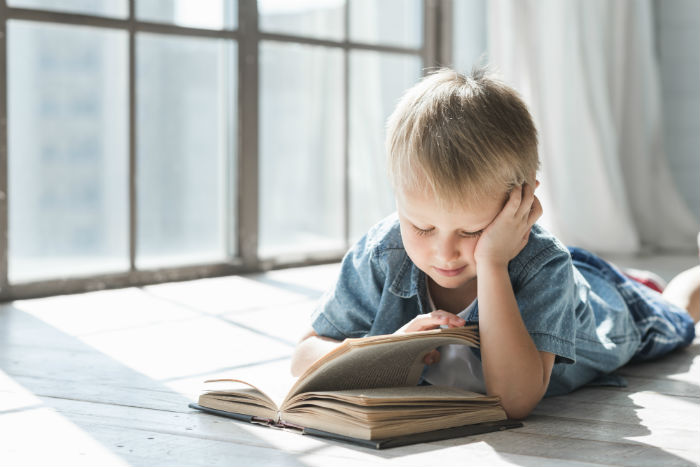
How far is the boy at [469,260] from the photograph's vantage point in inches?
46.5

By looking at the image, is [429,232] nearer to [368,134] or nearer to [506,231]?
[506,231]

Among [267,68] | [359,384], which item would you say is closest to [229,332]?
[359,384]

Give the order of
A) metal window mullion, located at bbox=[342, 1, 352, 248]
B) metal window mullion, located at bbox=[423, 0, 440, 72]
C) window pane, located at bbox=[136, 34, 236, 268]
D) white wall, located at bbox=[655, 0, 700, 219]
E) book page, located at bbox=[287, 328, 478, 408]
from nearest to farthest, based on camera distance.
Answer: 1. book page, located at bbox=[287, 328, 478, 408]
2. window pane, located at bbox=[136, 34, 236, 268]
3. metal window mullion, located at bbox=[342, 1, 352, 248]
4. metal window mullion, located at bbox=[423, 0, 440, 72]
5. white wall, located at bbox=[655, 0, 700, 219]

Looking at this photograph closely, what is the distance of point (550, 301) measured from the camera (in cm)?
129

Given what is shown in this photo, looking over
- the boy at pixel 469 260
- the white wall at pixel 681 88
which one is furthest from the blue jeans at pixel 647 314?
the white wall at pixel 681 88

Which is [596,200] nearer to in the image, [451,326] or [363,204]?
[363,204]

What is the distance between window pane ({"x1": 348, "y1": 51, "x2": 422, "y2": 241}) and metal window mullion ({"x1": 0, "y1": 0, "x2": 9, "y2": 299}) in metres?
1.42

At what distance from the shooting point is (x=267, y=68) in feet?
11.0

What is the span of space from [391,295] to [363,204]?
2.35m

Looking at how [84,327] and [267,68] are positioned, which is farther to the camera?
[267,68]

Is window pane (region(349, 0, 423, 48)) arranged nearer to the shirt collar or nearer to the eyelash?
the shirt collar

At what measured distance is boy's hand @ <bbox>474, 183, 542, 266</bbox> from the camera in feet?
3.99

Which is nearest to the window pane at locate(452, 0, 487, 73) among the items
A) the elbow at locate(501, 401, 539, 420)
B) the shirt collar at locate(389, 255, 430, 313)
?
the shirt collar at locate(389, 255, 430, 313)

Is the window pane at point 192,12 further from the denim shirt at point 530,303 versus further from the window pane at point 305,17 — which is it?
the denim shirt at point 530,303
